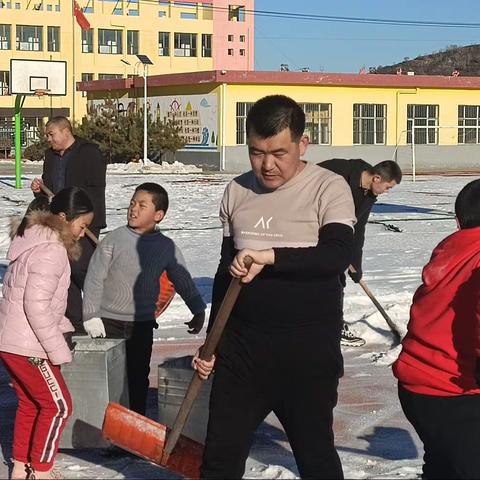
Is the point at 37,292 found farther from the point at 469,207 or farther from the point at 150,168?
the point at 150,168

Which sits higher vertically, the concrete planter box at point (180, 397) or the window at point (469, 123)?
the window at point (469, 123)

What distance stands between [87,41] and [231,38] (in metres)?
12.8

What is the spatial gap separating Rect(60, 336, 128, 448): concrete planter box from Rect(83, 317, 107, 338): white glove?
0.05 meters

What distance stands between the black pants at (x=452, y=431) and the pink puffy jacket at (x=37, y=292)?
5.15 feet

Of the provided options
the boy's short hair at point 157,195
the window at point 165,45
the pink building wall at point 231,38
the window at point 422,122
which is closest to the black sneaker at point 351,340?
the boy's short hair at point 157,195

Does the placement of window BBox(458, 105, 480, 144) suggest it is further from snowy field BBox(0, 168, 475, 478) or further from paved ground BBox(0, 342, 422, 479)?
paved ground BBox(0, 342, 422, 479)

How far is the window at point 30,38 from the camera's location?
62812 mm

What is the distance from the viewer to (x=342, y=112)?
39188mm

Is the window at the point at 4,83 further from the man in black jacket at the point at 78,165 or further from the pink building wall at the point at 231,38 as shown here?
the man in black jacket at the point at 78,165

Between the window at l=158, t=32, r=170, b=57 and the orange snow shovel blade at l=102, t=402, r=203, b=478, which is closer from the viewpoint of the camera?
the orange snow shovel blade at l=102, t=402, r=203, b=478

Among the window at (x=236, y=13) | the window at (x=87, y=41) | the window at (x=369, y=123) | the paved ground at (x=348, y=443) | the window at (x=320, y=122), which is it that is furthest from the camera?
the window at (x=236, y=13)

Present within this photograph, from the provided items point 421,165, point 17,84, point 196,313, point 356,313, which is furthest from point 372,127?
point 196,313

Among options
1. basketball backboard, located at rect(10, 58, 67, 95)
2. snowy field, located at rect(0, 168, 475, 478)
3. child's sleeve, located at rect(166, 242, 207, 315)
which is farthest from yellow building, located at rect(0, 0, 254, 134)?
child's sleeve, located at rect(166, 242, 207, 315)

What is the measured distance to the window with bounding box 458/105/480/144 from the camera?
41.2 metres
